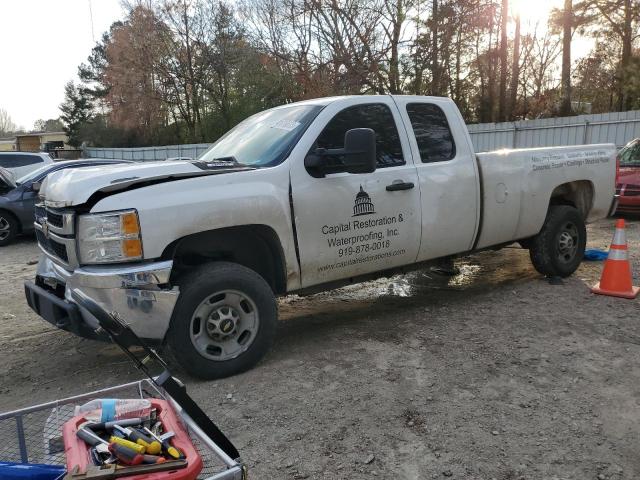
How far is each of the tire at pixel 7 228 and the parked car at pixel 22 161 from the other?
3052 millimetres

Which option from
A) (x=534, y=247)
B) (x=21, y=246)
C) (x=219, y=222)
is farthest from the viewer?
(x=21, y=246)

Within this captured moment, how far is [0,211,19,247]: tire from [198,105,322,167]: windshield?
7.07 metres

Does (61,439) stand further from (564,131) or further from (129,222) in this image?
(564,131)

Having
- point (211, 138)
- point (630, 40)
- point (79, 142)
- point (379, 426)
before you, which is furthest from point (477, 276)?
point (79, 142)

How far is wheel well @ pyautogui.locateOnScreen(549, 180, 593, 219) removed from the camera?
20.3 feet

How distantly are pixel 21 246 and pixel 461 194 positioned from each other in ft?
28.4

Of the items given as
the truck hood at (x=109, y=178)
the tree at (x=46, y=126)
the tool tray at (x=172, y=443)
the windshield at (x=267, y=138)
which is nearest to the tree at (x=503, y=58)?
the windshield at (x=267, y=138)

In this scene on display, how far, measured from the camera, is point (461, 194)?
4.89 m

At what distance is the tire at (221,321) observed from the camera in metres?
3.50

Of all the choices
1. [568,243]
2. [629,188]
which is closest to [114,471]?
[568,243]

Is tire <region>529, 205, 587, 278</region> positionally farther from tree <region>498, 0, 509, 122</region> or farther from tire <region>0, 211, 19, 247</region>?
tree <region>498, 0, 509, 122</region>

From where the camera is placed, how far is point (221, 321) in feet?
12.0

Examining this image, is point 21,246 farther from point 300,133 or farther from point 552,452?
point 552,452

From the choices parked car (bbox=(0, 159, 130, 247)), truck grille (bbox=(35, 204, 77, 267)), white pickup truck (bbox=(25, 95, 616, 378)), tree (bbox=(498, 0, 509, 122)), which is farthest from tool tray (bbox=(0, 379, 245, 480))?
tree (bbox=(498, 0, 509, 122))
